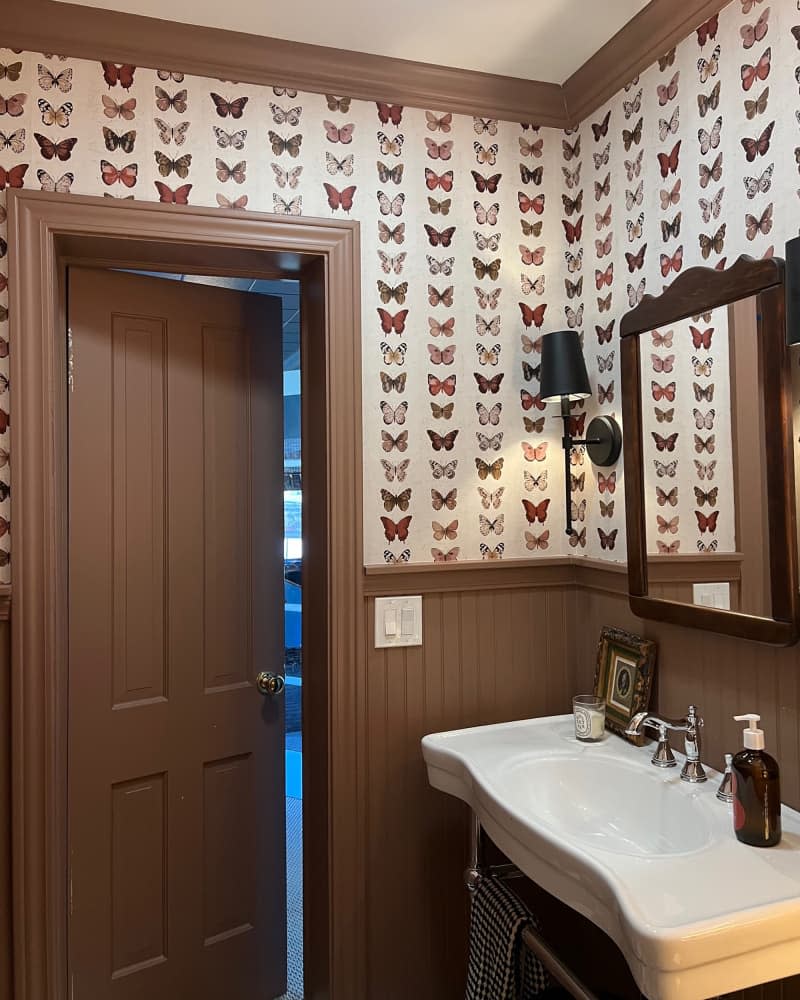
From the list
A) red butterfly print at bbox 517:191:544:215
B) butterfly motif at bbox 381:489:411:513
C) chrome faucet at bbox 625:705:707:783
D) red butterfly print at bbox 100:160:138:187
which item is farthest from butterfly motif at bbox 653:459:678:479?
red butterfly print at bbox 100:160:138:187

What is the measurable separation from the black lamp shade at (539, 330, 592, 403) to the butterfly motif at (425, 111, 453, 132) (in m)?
0.63

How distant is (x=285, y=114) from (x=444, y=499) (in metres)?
1.05

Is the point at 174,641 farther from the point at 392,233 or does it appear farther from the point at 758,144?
the point at 758,144

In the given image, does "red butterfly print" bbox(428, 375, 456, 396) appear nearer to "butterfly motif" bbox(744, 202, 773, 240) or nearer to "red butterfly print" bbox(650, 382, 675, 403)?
"red butterfly print" bbox(650, 382, 675, 403)

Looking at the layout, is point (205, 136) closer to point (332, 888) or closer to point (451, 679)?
point (451, 679)

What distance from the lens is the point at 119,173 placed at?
5.83ft

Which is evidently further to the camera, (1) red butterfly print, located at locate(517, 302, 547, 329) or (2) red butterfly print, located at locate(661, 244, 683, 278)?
(1) red butterfly print, located at locate(517, 302, 547, 329)

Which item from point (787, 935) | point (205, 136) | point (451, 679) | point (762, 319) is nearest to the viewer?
point (787, 935)

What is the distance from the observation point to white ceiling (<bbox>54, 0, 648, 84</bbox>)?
173cm

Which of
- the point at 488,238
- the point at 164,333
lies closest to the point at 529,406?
the point at 488,238

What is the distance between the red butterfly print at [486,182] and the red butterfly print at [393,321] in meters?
0.41

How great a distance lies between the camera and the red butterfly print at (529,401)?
2094mm

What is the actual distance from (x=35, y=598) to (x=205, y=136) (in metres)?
1.16

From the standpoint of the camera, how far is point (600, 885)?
1168 millimetres
